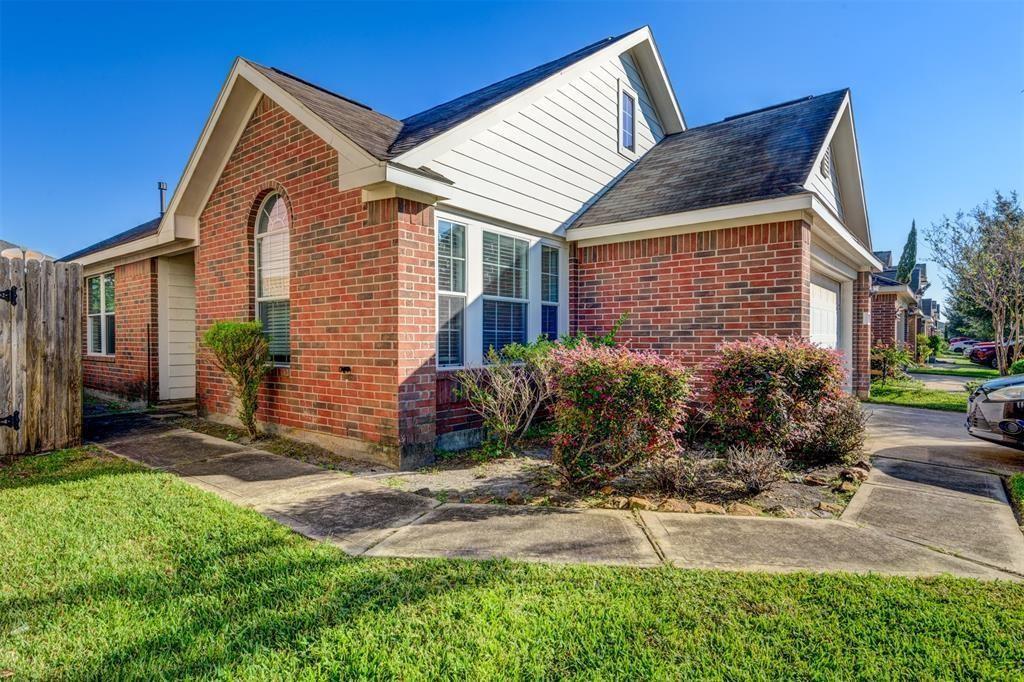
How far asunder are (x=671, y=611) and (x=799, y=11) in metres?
10.3

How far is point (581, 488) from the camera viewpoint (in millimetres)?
4840

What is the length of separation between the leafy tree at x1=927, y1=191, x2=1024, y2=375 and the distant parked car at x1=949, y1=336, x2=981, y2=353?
3004 cm

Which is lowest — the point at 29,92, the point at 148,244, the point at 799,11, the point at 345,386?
the point at 345,386

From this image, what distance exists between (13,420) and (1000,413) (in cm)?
1179

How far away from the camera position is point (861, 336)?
38.2 feet

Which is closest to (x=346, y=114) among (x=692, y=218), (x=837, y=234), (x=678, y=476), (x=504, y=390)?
(x=504, y=390)

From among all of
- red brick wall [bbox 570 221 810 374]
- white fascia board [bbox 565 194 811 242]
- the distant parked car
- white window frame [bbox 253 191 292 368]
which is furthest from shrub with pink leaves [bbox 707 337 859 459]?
the distant parked car

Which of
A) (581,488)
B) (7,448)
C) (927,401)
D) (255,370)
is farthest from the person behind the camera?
(927,401)

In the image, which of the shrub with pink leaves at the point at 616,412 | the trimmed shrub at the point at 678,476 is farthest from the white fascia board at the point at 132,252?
the trimmed shrub at the point at 678,476

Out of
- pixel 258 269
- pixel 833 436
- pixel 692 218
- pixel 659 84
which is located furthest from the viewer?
pixel 659 84

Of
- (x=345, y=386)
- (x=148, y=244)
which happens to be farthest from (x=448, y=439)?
(x=148, y=244)

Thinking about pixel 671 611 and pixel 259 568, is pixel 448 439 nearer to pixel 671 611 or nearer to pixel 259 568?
pixel 259 568

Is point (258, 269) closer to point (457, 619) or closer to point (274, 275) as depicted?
point (274, 275)

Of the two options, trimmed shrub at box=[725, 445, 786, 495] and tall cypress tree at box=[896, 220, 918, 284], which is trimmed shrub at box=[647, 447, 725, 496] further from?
tall cypress tree at box=[896, 220, 918, 284]
